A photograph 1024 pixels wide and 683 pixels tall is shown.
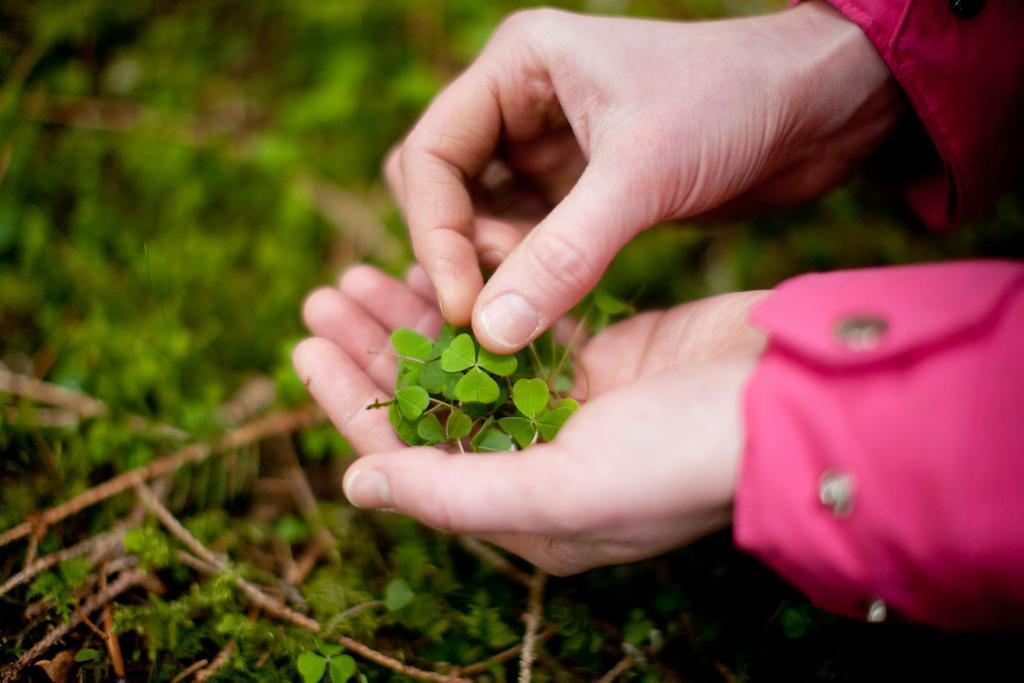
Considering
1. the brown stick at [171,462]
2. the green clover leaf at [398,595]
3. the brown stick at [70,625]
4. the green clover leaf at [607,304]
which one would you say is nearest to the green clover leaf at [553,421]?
the green clover leaf at [607,304]

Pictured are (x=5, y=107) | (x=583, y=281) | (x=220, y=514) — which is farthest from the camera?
(x=5, y=107)

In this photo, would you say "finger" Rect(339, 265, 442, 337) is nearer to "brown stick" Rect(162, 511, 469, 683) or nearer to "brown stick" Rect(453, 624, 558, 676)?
"brown stick" Rect(162, 511, 469, 683)

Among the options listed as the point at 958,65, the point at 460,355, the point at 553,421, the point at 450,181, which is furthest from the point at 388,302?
the point at 958,65

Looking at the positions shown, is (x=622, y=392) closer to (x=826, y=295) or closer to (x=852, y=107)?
(x=826, y=295)

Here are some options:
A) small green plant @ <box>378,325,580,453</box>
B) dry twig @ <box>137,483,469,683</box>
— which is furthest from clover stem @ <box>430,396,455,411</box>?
dry twig @ <box>137,483,469,683</box>

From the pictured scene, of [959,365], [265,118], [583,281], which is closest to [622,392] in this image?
[583,281]

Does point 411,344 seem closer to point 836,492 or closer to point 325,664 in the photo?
point 325,664
